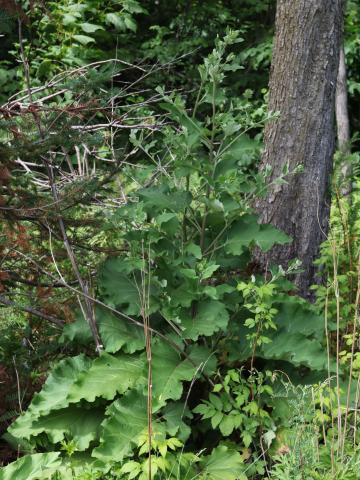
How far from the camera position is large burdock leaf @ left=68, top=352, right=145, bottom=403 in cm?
329

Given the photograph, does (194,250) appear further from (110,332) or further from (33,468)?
(33,468)

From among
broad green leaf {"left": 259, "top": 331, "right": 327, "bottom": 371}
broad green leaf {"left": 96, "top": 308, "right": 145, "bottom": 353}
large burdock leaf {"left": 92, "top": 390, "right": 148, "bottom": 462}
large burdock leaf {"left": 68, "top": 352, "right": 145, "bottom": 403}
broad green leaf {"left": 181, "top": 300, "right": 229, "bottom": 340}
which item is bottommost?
large burdock leaf {"left": 92, "top": 390, "right": 148, "bottom": 462}

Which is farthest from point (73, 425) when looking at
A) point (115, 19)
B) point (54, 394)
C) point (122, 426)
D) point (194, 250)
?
point (115, 19)

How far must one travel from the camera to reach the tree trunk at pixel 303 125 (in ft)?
15.2

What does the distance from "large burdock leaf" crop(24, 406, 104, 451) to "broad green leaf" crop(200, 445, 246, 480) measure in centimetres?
53

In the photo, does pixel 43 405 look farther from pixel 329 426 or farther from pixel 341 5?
pixel 341 5

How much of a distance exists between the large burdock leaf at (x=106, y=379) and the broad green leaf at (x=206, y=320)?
32cm

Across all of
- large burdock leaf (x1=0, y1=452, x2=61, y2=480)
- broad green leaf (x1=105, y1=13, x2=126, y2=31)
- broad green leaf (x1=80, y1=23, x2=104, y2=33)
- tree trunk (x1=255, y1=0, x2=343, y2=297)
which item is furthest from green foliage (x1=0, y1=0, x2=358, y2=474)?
broad green leaf (x1=105, y1=13, x2=126, y2=31)

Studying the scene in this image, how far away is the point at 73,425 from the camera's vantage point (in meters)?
3.41

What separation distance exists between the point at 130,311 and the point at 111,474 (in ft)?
2.64

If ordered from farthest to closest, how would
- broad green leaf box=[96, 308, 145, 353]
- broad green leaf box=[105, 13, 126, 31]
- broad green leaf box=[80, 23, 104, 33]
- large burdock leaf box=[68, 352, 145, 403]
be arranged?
broad green leaf box=[105, 13, 126, 31], broad green leaf box=[80, 23, 104, 33], broad green leaf box=[96, 308, 145, 353], large burdock leaf box=[68, 352, 145, 403]

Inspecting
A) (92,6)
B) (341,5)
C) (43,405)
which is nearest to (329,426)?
(43,405)

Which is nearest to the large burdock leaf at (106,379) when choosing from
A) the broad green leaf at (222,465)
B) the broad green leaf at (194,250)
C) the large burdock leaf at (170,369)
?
the large burdock leaf at (170,369)

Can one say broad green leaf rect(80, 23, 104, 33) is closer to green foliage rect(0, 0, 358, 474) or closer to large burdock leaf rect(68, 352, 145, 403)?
green foliage rect(0, 0, 358, 474)
